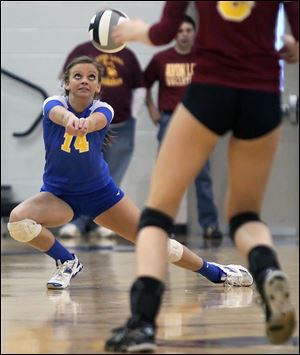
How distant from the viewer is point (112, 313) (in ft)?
15.4

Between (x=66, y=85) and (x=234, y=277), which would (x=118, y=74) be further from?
(x=234, y=277)

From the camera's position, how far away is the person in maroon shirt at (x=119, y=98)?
10.2 meters

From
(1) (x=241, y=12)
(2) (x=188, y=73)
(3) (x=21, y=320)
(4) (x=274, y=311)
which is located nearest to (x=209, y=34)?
(1) (x=241, y=12)

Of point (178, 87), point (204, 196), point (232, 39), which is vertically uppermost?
point (232, 39)

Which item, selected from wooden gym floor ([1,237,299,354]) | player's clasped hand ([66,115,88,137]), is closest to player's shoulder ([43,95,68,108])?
player's clasped hand ([66,115,88,137])

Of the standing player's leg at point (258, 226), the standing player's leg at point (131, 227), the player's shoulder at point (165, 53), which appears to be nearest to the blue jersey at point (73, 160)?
the standing player's leg at point (131, 227)

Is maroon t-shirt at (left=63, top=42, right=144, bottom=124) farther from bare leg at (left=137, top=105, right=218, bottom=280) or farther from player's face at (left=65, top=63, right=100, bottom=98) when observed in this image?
bare leg at (left=137, top=105, right=218, bottom=280)

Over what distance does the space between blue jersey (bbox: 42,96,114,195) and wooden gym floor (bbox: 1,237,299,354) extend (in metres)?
0.60

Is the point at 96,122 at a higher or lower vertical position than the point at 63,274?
higher

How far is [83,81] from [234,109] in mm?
2042

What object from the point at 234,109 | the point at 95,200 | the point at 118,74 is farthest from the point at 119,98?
the point at 234,109

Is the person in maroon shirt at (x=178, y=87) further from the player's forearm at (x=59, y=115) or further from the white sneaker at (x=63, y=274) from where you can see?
the player's forearm at (x=59, y=115)

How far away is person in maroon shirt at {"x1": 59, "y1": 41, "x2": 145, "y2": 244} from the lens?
10.2 metres

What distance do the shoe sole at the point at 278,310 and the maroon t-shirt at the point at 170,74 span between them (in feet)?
22.1
